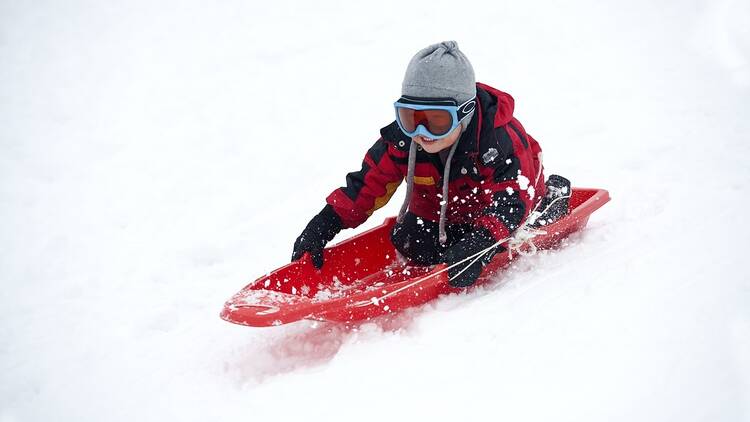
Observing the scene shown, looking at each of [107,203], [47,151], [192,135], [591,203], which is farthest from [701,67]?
[47,151]

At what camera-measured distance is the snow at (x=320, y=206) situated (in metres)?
2.07

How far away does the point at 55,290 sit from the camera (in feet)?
11.2

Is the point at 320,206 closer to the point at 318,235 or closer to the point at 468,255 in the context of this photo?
the point at 318,235

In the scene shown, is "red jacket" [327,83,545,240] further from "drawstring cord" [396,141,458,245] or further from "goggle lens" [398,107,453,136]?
"goggle lens" [398,107,453,136]

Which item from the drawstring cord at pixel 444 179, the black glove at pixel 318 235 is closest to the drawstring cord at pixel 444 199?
the drawstring cord at pixel 444 179

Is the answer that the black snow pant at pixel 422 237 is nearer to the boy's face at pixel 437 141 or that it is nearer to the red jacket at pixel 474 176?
the red jacket at pixel 474 176

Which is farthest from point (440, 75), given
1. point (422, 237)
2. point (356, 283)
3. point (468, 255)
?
point (356, 283)

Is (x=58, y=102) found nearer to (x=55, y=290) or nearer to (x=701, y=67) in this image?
(x=55, y=290)

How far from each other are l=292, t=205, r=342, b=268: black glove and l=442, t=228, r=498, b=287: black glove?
0.66 metres

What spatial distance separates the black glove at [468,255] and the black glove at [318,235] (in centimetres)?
66

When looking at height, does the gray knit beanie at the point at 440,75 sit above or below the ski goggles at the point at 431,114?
above

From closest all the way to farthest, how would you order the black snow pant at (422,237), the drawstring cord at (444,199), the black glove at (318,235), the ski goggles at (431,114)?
the ski goggles at (431,114) → the drawstring cord at (444,199) → the black glove at (318,235) → the black snow pant at (422,237)

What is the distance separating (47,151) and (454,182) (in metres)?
3.69

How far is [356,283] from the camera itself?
314cm
